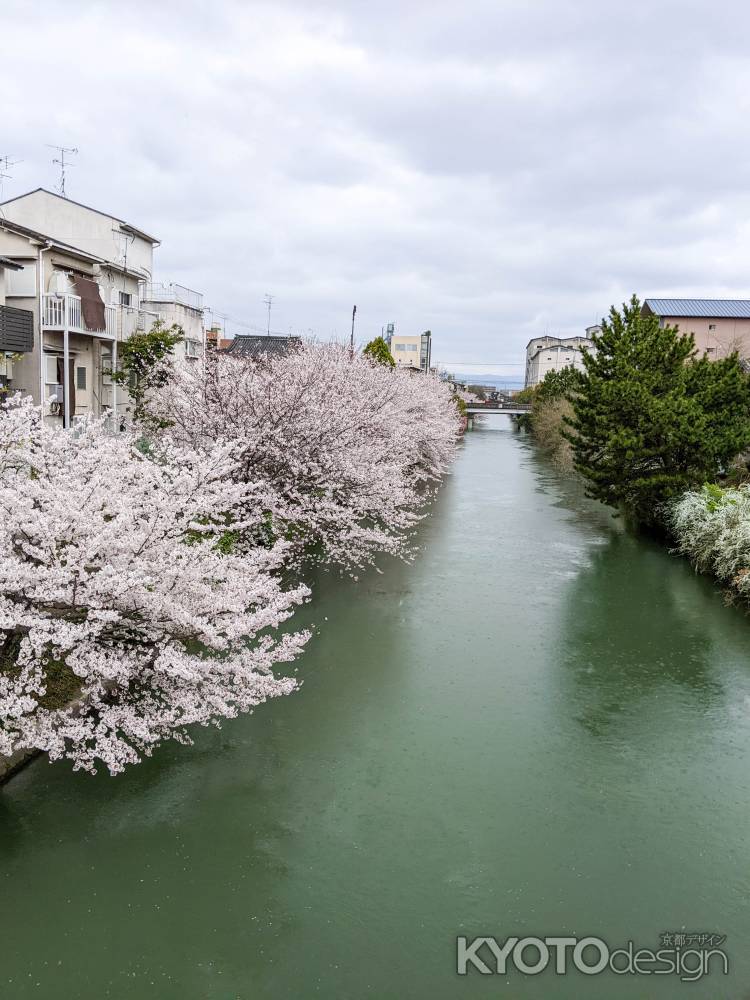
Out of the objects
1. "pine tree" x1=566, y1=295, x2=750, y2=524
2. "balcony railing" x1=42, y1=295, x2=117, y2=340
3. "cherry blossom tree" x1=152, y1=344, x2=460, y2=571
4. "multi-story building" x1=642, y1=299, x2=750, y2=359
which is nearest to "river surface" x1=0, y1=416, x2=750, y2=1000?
"cherry blossom tree" x1=152, y1=344, x2=460, y2=571

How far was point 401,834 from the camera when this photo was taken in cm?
675

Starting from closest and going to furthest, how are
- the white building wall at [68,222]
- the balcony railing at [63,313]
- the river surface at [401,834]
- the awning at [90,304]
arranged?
the river surface at [401,834], the balcony railing at [63,313], the awning at [90,304], the white building wall at [68,222]

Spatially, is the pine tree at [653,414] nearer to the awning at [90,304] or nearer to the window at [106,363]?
the awning at [90,304]

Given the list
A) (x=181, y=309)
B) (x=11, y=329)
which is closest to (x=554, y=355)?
(x=181, y=309)

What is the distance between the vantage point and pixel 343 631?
39.1 feet

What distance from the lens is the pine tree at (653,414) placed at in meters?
18.4

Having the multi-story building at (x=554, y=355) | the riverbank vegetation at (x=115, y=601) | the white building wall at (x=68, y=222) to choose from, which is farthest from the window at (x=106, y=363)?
the multi-story building at (x=554, y=355)

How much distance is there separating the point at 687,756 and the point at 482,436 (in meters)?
59.1

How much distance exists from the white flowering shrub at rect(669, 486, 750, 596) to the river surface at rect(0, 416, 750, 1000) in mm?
3717

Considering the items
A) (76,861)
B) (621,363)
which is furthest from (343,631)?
(621,363)

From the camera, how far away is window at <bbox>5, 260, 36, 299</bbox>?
2047 cm

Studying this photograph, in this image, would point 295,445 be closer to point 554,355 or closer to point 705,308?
Answer: point 705,308

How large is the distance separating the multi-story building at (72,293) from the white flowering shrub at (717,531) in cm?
1545

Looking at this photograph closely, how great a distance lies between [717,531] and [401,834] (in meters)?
12.1
